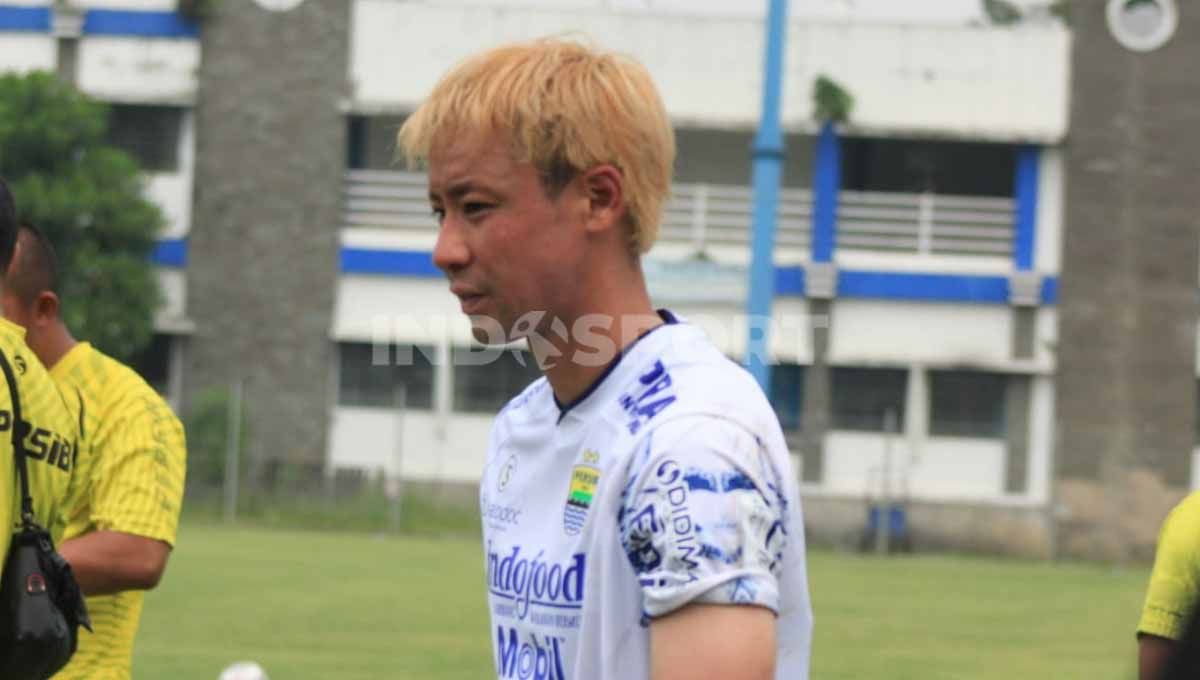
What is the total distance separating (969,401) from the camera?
1390 inches

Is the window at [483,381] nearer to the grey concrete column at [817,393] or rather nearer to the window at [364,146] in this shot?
the window at [364,146]

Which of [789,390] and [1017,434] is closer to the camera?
[1017,434]

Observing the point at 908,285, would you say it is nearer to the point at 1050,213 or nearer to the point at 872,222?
the point at 872,222

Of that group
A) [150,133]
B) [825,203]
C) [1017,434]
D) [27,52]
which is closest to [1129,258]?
[1017,434]

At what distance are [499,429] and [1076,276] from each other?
32.8 metres

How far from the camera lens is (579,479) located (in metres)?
2.82

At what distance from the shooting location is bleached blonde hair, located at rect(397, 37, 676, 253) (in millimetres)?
2729

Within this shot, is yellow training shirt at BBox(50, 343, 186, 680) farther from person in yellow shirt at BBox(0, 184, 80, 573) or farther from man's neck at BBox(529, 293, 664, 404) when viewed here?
man's neck at BBox(529, 293, 664, 404)

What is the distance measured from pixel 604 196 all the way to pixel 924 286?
3285 cm

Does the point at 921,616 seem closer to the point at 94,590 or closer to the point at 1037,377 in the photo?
the point at 94,590

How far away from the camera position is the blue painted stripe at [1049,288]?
3497 centimetres

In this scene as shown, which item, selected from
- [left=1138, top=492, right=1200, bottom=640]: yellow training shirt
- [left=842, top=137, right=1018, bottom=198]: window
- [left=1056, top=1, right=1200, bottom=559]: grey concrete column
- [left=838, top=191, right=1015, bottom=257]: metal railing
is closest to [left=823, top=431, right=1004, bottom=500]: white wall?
[left=1056, top=1, right=1200, bottom=559]: grey concrete column

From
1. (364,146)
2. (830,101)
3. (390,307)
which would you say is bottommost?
(390,307)

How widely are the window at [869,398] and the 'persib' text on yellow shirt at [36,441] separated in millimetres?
31440
